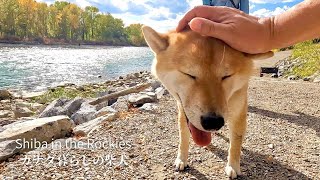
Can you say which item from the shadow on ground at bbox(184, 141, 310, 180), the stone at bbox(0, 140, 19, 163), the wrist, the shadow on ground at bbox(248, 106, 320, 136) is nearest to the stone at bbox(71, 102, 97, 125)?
the stone at bbox(0, 140, 19, 163)

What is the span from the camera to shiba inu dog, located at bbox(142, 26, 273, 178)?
2139mm

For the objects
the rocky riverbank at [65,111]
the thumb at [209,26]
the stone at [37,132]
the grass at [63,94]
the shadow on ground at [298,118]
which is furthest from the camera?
the grass at [63,94]

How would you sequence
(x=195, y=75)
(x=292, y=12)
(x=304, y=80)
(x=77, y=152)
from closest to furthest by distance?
(x=292, y=12)
(x=195, y=75)
(x=77, y=152)
(x=304, y=80)

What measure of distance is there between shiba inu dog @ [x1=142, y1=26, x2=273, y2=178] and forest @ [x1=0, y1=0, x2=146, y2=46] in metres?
58.9

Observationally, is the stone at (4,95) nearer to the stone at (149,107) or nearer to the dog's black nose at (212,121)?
the stone at (149,107)

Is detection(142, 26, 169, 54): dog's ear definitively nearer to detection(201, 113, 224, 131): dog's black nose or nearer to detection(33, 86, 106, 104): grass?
detection(201, 113, 224, 131): dog's black nose

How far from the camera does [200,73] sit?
2.22m

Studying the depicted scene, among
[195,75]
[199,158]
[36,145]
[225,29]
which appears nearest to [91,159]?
[36,145]

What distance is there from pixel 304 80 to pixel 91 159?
8.82 metres

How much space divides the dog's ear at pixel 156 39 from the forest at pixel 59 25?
5880 cm

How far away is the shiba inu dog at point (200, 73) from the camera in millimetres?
2139

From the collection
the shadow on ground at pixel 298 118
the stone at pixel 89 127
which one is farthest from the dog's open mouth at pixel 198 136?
the shadow on ground at pixel 298 118

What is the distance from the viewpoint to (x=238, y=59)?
2.34 meters

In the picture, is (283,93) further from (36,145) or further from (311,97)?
(36,145)
